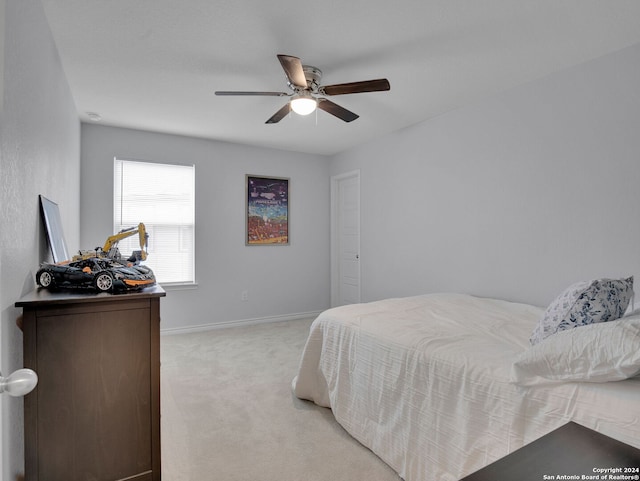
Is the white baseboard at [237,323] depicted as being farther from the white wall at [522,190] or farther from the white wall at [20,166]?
the white wall at [20,166]

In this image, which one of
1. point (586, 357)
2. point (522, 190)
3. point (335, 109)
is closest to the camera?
point (586, 357)

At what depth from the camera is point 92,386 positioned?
4.60ft

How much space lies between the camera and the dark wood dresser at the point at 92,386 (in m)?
1.31

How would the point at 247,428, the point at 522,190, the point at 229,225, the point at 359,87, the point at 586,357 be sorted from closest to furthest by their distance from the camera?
the point at 586,357 → the point at 247,428 → the point at 359,87 → the point at 522,190 → the point at 229,225

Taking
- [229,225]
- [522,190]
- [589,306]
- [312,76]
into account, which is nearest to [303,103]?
[312,76]

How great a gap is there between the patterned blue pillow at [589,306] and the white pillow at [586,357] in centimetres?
21

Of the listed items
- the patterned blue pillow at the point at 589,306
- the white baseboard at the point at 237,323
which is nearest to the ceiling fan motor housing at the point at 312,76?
the patterned blue pillow at the point at 589,306

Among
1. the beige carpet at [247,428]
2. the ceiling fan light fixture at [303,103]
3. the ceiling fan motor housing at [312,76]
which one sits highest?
the ceiling fan motor housing at [312,76]

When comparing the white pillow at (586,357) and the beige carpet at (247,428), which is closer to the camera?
the white pillow at (586,357)

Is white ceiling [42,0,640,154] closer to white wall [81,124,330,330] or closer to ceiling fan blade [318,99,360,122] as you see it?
ceiling fan blade [318,99,360,122]

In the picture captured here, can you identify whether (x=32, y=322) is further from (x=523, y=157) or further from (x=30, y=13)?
(x=523, y=157)

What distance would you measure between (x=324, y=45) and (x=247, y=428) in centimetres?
252

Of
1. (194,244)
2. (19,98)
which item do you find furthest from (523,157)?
(194,244)

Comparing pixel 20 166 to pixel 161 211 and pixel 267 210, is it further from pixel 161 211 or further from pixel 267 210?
pixel 267 210
